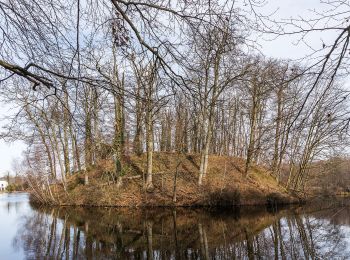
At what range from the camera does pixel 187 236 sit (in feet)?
41.3

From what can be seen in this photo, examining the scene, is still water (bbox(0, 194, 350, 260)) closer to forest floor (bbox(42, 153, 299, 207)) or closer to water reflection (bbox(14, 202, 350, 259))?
water reflection (bbox(14, 202, 350, 259))

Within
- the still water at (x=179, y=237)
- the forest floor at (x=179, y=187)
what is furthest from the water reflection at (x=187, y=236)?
the forest floor at (x=179, y=187)

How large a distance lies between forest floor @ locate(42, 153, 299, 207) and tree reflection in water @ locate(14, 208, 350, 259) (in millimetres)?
4015

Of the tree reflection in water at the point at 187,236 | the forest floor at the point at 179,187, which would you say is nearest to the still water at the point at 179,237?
the tree reflection in water at the point at 187,236

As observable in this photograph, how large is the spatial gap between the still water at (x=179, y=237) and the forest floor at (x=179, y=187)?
392 cm

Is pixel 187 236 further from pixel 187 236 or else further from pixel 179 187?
pixel 179 187

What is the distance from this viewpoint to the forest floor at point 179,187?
23094mm

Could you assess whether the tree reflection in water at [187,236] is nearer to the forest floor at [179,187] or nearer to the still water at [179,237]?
the still water at [179,237]

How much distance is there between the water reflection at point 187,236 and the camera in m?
9.93

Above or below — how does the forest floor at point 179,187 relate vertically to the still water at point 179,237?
above

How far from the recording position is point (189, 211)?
20656mm

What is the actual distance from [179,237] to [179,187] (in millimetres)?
11963

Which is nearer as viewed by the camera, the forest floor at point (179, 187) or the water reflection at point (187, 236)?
the water reflection at point (187, 236)

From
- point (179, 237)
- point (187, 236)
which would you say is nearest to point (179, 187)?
point (187, 236)
